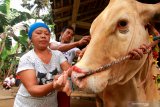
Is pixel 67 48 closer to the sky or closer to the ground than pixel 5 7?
closer to the ground

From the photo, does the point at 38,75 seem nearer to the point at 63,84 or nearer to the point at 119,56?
the point at 63,84

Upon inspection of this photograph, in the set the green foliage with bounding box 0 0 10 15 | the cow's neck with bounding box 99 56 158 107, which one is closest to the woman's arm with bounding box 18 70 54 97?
the cow's neck with bounding box 99 56 158 107

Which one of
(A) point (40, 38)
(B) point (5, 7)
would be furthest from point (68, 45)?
(B) point (5, 7)

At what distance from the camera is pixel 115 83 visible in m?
2.45

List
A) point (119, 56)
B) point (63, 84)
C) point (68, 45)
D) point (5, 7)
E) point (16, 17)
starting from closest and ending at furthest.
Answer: point (63, 84) → point (119, 56) → point (68, 45) → point (5, 7) → point (16, 17)

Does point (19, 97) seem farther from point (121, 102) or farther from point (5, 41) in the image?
point (5, 41)

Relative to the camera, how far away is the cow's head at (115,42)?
2299 millimetres

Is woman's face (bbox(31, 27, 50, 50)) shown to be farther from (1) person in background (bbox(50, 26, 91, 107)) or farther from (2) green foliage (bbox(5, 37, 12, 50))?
(2) green foliage (bbox(5, 37, 12, 50))

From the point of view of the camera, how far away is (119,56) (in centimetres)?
238

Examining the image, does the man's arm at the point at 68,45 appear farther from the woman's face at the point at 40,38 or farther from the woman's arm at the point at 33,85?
the woman's arm at the point at 33,85

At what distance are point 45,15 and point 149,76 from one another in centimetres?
2267

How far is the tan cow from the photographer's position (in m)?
2.29

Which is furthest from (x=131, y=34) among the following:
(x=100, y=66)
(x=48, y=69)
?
(x=48, y=69)

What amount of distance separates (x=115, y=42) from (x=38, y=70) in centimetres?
76
